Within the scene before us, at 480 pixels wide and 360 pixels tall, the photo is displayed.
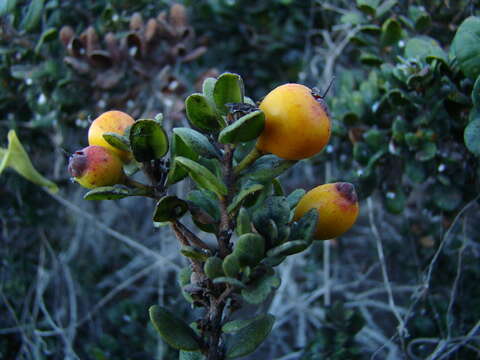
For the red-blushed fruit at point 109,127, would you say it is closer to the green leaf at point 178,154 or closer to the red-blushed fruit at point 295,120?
the green leaf at point 178,154

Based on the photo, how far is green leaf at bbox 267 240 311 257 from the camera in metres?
0.58

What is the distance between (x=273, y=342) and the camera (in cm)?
155

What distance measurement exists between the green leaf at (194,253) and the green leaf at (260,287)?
78mm

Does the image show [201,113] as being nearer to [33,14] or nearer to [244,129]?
[244,129]

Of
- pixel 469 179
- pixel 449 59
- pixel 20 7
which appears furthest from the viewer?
pixel 20 7

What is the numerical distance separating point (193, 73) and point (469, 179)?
0.96 meters

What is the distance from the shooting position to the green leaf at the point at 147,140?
0.62 meters

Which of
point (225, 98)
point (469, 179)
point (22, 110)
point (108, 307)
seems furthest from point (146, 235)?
point (225, 98)

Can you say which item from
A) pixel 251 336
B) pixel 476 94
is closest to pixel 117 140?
pixel 251 336

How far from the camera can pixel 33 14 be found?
4.09 ft

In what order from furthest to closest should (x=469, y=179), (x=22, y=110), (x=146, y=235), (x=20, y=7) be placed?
1. (x=146, y=235)
2. (x=22, y=110)
3. (x=20, y=7)
4. (x=469, y=179)

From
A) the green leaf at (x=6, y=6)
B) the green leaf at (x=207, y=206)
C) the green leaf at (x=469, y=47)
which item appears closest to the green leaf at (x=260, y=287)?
the green leaf at (x=207, y=206)

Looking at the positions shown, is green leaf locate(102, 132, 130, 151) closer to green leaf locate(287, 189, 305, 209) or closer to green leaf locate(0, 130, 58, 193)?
green leaf locate(287, 189, 305, 209)

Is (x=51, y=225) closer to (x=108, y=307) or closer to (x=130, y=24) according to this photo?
(x=108, y=307)
